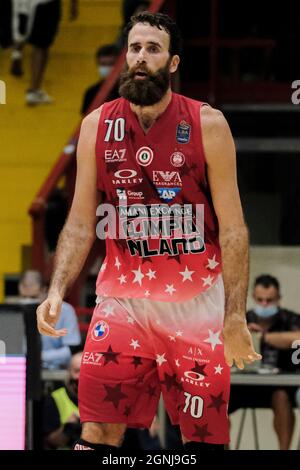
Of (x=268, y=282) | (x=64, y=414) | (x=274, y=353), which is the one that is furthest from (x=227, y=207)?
(x=268, y=282)

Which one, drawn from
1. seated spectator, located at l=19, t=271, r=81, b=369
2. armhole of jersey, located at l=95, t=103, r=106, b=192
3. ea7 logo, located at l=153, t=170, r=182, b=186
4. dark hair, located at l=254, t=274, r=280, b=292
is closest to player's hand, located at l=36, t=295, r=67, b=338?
armhole of jersey, located at l=95, t=103, r=106, b=192

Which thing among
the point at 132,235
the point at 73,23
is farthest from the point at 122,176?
the point at 73,23

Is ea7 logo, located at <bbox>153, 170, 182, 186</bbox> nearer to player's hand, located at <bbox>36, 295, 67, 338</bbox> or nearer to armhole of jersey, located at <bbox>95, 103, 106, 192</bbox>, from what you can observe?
armhole of jersey, located at <bbox>95, 103, 106, 192</bbox>

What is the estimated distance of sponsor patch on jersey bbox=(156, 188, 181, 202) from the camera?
6016 millimetres

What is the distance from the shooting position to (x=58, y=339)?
9.78 metres

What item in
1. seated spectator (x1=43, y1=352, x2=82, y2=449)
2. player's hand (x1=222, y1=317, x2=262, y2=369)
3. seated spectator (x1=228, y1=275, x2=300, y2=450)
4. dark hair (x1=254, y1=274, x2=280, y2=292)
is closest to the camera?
player's hand (x1=222, y1=317, x2=262, y2=369)

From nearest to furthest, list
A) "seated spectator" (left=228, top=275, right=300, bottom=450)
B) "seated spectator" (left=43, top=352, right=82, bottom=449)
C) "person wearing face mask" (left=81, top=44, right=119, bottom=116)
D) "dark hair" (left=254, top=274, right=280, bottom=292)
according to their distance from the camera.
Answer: "seated spectator" (left=43, top=352, right=82, bottom=449)
"seated spectator" (left=228, top=275, right=300, bottom=450)
"dark hair" (left=254, top=274, right=280, bottom=292)
"person wearing face mask" (left=81, top=44, right=119, bottom=116)

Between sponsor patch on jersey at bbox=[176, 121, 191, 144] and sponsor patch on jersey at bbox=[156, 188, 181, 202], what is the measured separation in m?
0.19

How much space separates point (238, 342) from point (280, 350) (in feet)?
12.7

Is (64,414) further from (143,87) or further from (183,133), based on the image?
(143,87)

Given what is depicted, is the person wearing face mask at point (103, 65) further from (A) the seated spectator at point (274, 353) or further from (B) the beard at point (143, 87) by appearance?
(B) the beard at point (143, 87)

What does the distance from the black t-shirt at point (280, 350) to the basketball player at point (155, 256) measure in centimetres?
353

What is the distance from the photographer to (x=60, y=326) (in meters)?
9.82

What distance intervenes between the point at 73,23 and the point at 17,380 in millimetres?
8435
